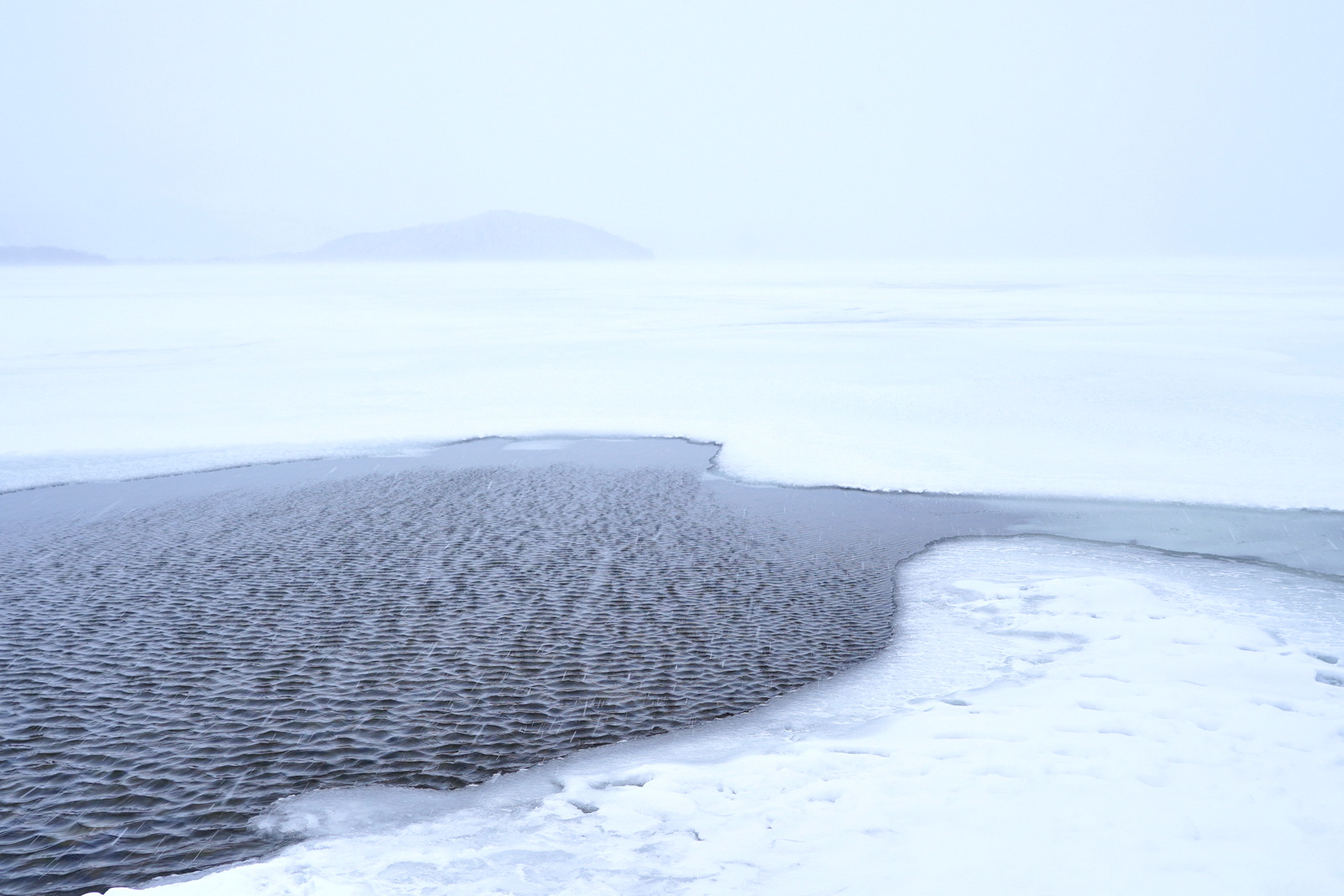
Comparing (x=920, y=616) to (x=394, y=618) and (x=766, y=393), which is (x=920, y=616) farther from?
(x=766, y=393)

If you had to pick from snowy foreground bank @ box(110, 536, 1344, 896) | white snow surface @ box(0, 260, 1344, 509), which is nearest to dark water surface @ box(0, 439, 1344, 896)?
snowy foreground bank @ box(110, 536, 1344, 896)

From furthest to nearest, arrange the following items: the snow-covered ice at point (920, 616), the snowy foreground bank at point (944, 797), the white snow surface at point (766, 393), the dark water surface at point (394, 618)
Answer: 1. the white snow surface at point (766, 393)
2. the dark water surface at point (394, 618)
3. the snow-covered ice at point (920, 616)
4. the snowy foreground bank at point (944, 797)

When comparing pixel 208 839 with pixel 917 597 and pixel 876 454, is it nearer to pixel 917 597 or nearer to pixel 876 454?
pixel 917 597

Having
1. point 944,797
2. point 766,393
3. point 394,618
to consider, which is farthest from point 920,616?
point 766,393

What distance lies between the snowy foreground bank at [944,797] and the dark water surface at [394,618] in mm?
485

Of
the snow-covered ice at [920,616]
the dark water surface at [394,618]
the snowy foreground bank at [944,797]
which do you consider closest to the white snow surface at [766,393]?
the snow-covered ice at [920,616]

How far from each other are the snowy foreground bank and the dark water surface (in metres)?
0.49

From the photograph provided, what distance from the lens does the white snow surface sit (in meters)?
15.3

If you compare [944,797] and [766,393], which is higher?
[766,393]

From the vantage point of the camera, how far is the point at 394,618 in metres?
9.36

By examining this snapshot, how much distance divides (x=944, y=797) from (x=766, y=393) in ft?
53.2

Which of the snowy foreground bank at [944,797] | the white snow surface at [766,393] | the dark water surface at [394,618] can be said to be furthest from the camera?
the white snow surface at [766,393]

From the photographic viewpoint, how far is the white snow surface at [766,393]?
15266 mm

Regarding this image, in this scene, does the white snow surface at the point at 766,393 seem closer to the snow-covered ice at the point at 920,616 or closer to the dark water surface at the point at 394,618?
the snow-covered ice at the point at 920,616
